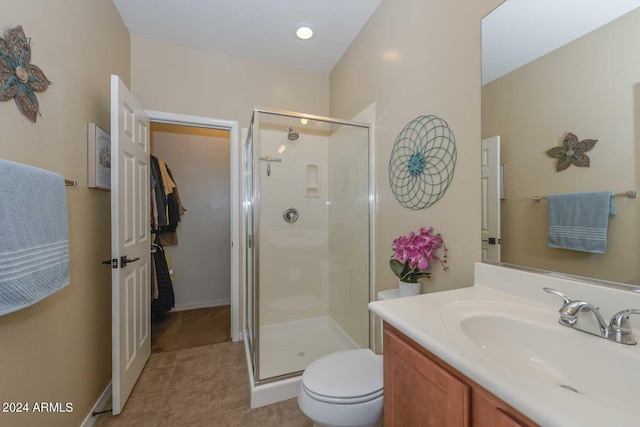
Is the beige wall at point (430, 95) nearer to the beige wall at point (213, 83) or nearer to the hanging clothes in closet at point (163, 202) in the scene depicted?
the beige wall at point (213, 83)

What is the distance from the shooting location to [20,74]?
37.9 inches

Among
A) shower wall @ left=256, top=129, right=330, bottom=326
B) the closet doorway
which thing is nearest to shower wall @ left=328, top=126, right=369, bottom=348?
shower wall @ left=256, top=129, right=330, bottom=326

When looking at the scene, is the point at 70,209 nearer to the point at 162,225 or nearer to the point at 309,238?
the point at 162,225

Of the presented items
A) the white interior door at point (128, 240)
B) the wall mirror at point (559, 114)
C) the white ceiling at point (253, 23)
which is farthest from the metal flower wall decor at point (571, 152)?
the white interior door at point (128, 240)

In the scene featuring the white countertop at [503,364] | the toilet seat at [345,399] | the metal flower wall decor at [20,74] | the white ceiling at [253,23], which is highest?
the white ceiling at [253,23]

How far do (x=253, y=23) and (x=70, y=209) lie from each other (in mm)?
1786

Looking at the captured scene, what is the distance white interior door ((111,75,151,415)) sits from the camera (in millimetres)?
1445

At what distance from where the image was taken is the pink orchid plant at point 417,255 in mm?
1260

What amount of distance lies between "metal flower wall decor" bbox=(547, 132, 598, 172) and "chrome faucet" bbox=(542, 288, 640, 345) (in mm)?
431

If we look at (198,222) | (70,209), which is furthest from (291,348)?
(198,222)

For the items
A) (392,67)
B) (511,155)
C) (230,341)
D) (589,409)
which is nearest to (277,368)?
(230,341)

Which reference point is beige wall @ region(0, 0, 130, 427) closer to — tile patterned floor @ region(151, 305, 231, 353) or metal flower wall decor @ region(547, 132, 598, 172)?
tile patterned floor @ region(151, 305, 231, 353)

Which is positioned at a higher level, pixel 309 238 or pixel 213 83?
pixel 213 83

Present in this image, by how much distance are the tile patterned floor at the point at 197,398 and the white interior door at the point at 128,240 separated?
95 millimetres
